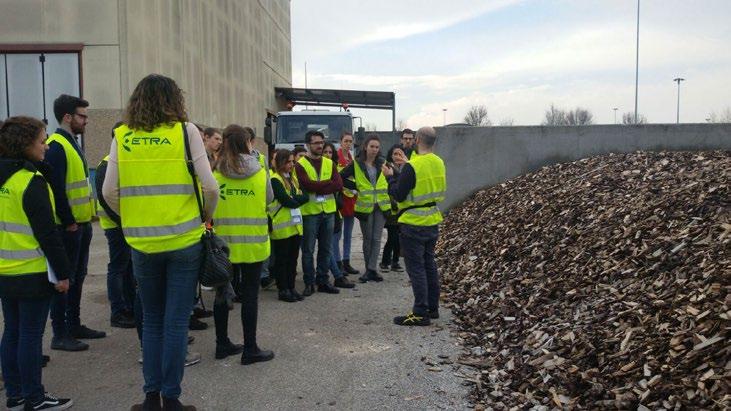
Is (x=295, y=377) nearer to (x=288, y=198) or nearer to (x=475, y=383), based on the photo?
(x=475, y=383)

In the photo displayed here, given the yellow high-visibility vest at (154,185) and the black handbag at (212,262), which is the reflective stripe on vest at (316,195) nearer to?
the black handbag at (212,262)

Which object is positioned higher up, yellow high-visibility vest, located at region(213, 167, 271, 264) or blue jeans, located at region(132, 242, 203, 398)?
yellow high-visibility vest, located at region(213, 167, 271, 264)

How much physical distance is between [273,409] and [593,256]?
12.0ft

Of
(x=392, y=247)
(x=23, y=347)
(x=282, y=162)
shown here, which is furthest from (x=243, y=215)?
(x=392, y=247)

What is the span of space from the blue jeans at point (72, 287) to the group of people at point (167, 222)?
0.01 meters

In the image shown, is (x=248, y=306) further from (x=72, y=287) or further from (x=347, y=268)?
(x=347, y=268)

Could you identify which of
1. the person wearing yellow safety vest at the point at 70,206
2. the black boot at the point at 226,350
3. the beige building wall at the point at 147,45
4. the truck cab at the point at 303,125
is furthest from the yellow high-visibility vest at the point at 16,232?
the beige building wall at the point at 147,45

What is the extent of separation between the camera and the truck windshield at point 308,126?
52.5 ft

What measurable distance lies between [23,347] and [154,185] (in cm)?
147

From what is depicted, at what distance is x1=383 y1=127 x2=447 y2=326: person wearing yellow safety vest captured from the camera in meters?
6.57

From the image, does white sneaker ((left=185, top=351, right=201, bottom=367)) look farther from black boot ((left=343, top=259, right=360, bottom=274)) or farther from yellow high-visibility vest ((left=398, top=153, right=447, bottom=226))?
black boot ((left=343, top=259, right=360, bottom=274))

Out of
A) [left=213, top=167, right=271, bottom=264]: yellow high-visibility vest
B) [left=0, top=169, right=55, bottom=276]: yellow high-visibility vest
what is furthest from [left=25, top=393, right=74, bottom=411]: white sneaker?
[left=213, top=167, right=271, bottom=264]: yellow high-visibility vest

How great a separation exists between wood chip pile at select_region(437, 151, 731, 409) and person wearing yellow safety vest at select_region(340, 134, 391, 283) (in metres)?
1.09

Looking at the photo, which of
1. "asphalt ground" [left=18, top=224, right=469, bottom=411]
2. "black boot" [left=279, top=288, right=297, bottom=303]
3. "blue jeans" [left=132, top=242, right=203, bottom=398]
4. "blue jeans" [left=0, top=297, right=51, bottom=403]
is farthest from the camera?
"black boot" [left=279, top=288, right=297, bottom=303]
